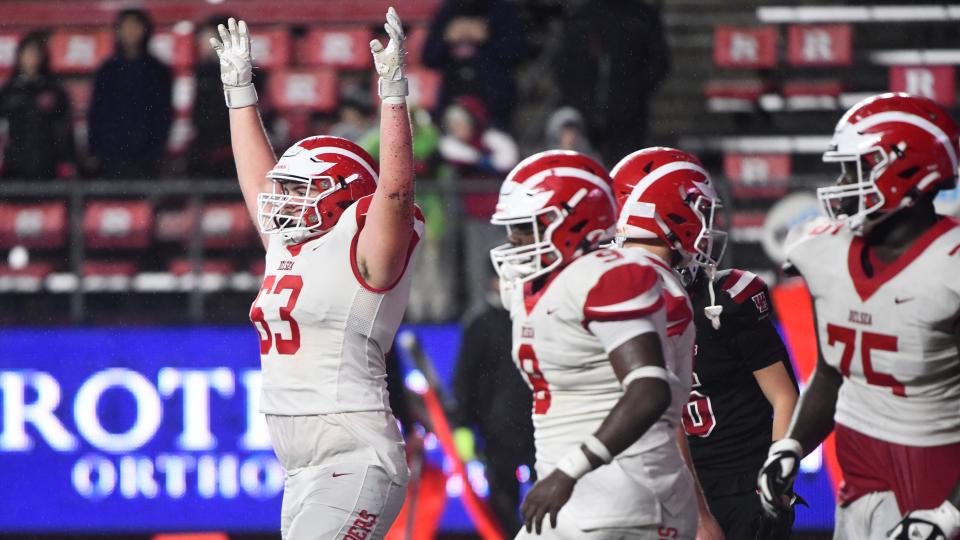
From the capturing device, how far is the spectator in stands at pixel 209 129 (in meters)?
10.7

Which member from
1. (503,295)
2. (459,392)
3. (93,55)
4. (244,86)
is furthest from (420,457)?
(93,55)

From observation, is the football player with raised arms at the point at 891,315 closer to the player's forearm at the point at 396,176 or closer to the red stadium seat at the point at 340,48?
the player's forearm at the point at 396,176

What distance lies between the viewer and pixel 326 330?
4906mm

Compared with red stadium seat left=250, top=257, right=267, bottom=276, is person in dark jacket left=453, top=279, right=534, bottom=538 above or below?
below

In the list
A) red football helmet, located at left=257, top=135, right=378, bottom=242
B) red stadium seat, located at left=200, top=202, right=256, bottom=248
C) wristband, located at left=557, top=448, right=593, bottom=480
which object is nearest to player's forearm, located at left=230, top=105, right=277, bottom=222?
red football helmet, located at left=257, top=135, right=378, bottom=242

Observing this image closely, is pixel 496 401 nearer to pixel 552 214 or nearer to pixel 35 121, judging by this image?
pixel 552 214

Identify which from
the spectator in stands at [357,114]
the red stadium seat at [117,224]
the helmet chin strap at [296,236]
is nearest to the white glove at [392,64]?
the helmet chin strap at [296,236]

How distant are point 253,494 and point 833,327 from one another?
18.1 feet

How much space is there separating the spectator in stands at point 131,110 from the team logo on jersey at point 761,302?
6.21 m

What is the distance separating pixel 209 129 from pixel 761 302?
6296 mm

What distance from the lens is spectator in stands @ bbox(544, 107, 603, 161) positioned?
393 inches

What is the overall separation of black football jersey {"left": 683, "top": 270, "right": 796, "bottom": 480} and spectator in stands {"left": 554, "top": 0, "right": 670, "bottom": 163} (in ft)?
16.7

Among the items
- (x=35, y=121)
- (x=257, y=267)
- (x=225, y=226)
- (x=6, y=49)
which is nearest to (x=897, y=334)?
(x=257, y=267)

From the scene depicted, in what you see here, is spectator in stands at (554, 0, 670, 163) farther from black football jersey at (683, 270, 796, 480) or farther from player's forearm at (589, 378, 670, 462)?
player's forearm at (589, 378, 670, 462)
